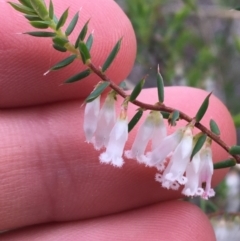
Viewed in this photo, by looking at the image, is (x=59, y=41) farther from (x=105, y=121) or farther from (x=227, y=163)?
(x=227, y=163)

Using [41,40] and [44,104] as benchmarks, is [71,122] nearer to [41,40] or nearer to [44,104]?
[44,104]

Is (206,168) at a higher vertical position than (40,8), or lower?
lower

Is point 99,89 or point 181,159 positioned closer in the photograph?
point 99,89

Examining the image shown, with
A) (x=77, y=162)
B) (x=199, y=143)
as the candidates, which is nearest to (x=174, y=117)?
(x=199, y=143)

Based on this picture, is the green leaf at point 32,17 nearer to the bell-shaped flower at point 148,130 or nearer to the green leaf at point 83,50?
the green leaf at point 83,50

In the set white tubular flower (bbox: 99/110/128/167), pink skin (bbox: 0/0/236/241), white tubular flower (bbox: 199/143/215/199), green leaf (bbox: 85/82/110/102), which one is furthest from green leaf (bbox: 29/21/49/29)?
white tubular flower (bbox: 199/143/215/199)

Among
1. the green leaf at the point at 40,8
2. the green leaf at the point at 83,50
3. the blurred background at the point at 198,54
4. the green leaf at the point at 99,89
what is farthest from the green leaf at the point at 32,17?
the blurred background at the point at 198,54
